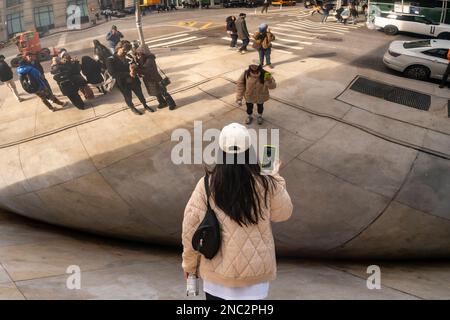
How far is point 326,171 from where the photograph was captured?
5.75 m

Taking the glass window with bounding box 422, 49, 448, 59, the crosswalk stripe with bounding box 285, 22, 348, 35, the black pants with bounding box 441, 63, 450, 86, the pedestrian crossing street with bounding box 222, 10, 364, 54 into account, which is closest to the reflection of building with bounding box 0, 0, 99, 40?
the pedestrian crossing street with bounding box 222, 10, 364, 54

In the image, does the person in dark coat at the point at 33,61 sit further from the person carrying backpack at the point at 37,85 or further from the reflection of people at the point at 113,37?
the reflection of people at the point at 113,37

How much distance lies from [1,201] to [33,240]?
101 cm

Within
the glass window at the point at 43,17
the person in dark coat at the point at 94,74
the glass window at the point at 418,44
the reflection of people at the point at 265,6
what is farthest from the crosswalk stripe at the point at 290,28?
the glass window at the point at 43,17

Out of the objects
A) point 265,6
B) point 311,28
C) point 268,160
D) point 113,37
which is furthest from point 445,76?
point 113,37

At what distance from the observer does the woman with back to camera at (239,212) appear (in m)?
2.83

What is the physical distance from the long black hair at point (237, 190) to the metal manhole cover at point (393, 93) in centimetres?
415

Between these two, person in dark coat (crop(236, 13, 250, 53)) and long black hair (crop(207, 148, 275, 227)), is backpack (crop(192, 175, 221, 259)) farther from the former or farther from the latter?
person in dark coat (crop(236, 13, 250, 53))

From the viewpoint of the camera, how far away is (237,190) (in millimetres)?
2812

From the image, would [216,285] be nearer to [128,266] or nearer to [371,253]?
[128,266]

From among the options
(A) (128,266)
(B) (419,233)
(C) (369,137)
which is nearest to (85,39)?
(A) (128,266)

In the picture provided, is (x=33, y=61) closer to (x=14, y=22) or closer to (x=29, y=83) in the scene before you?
(x=29, y=83)

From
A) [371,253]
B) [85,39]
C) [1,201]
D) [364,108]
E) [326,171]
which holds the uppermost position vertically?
[85,39]

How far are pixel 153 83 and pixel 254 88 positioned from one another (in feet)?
5.13
